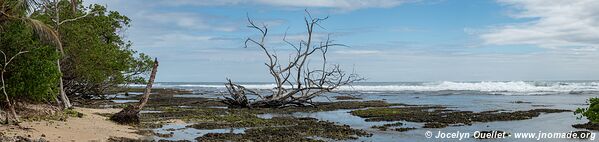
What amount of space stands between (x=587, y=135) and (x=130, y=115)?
12.6 meters

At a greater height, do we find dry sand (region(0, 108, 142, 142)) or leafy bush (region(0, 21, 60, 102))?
leafy bush (region(0, 21, 60, 102))

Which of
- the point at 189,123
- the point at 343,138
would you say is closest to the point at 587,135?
the point at 343,138

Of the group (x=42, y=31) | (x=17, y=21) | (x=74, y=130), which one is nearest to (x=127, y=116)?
(x=74, y=130)

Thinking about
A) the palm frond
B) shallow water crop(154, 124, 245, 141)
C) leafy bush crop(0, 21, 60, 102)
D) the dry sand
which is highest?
the palm frond

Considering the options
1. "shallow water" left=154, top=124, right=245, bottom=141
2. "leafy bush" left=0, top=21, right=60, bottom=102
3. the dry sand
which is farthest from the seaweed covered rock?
"leafy bush" left=0, top=21, right=60, bottom=102

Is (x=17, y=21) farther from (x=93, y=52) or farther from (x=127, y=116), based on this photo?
(x=93, y=52)

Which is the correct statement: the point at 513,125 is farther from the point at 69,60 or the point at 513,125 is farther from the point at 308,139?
the point at 69,60

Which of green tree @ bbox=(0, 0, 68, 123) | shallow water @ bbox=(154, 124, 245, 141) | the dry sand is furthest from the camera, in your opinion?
shallow water @ bbox=(154, 124, 245, 141)

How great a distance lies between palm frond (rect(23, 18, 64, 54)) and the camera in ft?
42.3

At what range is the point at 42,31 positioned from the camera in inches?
518

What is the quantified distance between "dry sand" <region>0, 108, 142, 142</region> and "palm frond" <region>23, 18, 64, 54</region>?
6.83 feet

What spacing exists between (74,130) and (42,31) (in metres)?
2.58

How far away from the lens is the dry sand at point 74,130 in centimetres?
1132

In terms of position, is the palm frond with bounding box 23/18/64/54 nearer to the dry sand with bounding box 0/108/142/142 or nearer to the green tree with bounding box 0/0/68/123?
the green tree with bounding box 0/0/68/123
